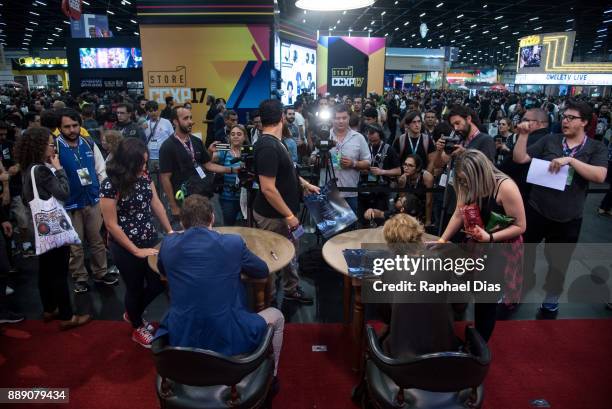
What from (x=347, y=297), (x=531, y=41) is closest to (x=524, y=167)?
(x=347, y=297)

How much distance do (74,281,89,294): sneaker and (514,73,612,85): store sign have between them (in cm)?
2049

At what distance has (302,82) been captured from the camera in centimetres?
1385

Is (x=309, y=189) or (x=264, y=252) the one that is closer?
(x=264, y=252)

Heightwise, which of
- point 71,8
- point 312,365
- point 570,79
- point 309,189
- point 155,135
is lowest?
point 312,365

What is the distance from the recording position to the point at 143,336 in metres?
2.84

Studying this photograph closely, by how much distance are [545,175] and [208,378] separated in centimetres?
277

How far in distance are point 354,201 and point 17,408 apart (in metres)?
2.85

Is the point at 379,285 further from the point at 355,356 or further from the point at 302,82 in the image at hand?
the point at 302,82

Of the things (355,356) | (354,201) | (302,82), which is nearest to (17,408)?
(355,356)

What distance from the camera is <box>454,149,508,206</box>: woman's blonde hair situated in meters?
2.25

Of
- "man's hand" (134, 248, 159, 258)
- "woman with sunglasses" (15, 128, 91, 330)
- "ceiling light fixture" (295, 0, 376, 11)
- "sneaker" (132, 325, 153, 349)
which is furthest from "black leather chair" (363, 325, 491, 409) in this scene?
"ceiling light fixture" (295, 0, 376, 11)

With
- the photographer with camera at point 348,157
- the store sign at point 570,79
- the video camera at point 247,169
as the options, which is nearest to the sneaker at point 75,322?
the video camera at point 247,169

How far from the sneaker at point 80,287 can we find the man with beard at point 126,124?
2353mm

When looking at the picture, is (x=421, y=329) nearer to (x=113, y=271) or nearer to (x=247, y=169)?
(x=247, y=169)
